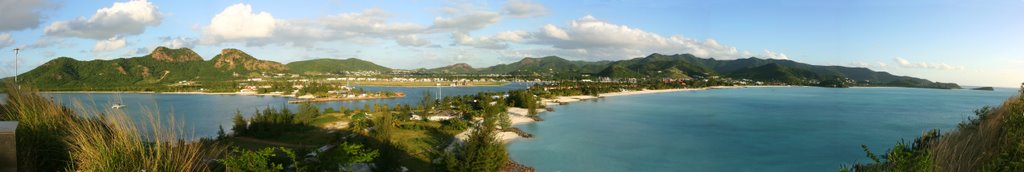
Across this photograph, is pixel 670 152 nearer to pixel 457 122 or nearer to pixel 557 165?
pixel 557 165

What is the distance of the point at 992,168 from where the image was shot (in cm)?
552

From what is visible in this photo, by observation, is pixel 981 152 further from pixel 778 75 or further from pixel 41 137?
pixel 778 75

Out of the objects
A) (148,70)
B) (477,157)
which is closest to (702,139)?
(477,157)

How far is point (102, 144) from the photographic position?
3.90 meters

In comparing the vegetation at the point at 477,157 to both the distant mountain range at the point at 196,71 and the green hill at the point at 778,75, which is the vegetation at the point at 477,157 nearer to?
the distant mountain range at the point at 196,71

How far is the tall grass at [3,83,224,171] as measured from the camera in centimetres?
394

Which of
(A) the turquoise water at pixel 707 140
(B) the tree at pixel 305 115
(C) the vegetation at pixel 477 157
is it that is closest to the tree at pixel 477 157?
(C) the vegetation at pixel 477 157

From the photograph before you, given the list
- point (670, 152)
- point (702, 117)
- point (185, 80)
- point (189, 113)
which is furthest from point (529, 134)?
point (185, 80)

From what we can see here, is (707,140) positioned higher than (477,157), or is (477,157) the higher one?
(477,157)

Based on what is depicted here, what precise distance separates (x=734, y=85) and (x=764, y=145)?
120658 mm

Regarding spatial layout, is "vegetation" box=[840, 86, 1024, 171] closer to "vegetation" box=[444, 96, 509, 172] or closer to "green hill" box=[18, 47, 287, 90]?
"vegetation" box=[444, 96, 509, 172]

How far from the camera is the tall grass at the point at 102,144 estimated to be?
155 inches

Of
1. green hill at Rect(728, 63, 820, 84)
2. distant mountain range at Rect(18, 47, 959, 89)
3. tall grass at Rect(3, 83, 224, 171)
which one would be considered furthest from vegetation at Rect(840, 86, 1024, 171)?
green hill at Rect(728, 63, 820, 84)

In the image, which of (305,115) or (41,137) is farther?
(305,115)
